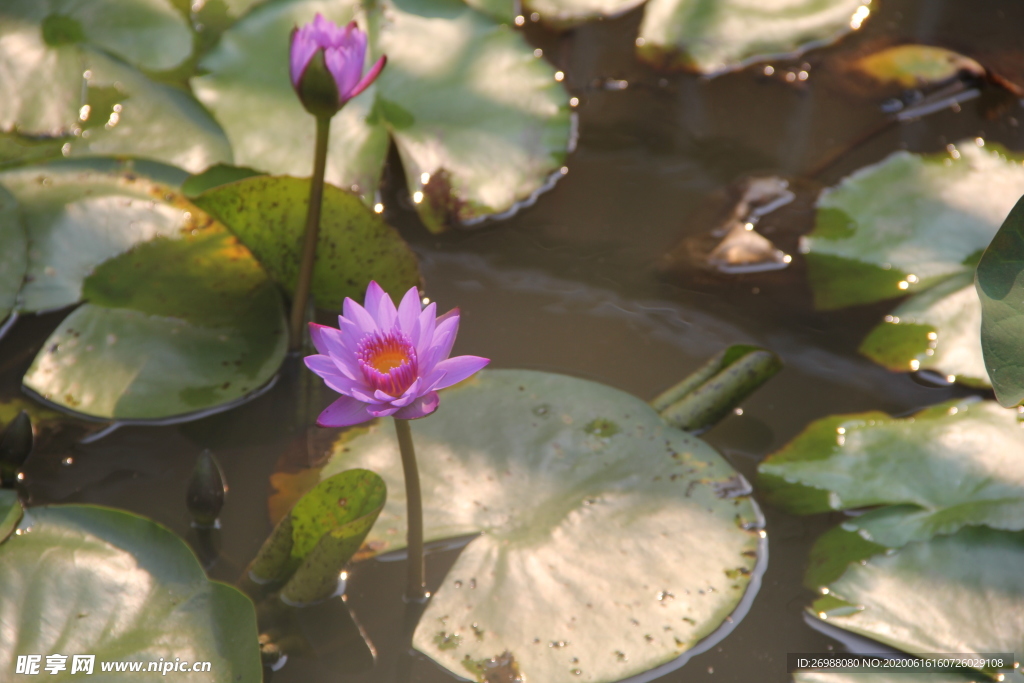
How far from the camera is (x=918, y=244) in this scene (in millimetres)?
1701

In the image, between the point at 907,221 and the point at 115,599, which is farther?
the point at 907,221

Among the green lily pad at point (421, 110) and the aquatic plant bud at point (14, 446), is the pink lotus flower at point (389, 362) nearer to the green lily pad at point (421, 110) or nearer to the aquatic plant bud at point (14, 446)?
the aquatic plant bud at point (14, 446)

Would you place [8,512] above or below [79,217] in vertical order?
below

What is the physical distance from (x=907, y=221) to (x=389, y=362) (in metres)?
1.32

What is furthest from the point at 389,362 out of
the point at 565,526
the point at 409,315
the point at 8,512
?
the point at 8,512

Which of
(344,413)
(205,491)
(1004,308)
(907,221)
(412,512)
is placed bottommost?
(205,491)

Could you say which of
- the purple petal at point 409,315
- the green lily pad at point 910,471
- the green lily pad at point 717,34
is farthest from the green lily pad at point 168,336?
the green lily pad at point 717,34

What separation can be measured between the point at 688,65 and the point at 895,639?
160 cm

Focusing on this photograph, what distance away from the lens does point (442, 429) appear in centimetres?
139

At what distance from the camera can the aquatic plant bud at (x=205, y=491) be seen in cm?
127

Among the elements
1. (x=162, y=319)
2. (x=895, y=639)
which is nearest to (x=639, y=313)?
(x=895, y=639)

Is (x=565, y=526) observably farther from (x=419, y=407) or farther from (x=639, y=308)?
(x=639, y=308)

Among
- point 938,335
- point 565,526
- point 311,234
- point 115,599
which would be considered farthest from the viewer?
point 938,335

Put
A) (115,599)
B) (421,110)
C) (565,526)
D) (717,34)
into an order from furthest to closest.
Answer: (717,34)
(421,110)
(565,526)
(115,599)
